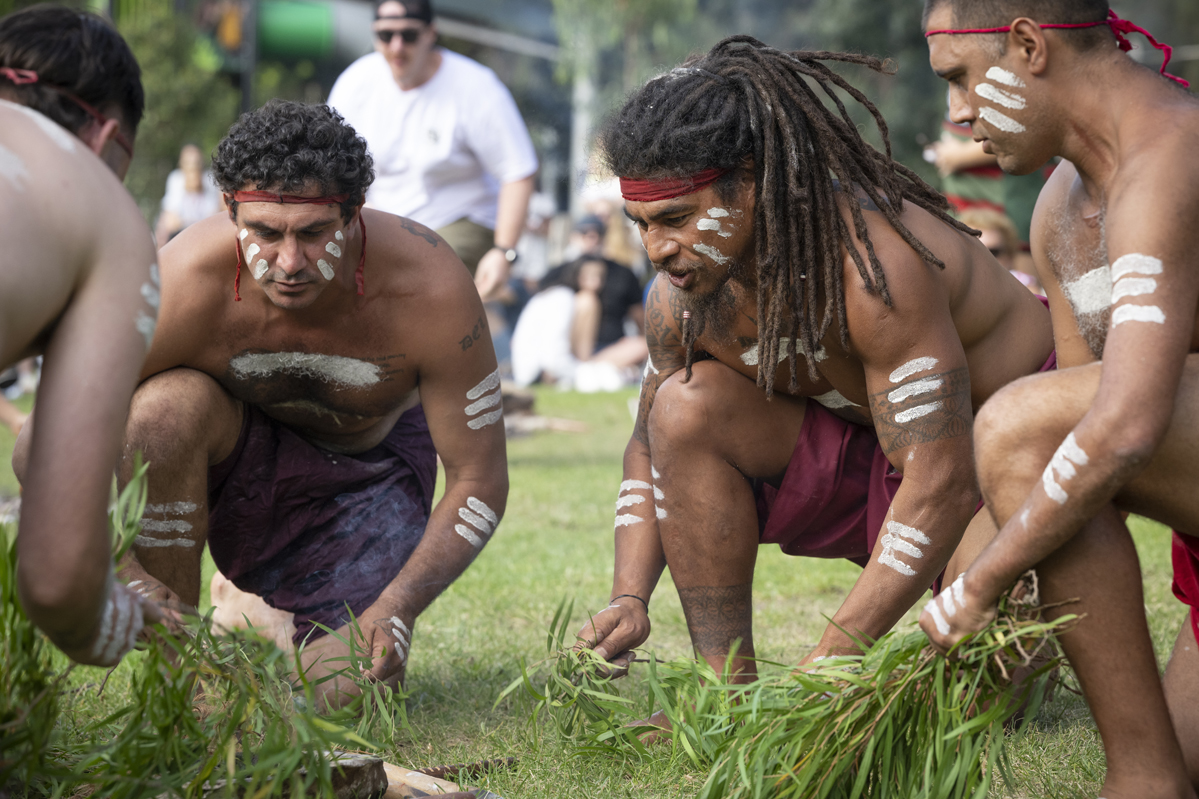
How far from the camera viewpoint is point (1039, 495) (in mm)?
1925

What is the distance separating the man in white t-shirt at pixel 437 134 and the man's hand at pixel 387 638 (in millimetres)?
2557

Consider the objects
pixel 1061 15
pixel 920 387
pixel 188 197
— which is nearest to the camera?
pixel 1061 15

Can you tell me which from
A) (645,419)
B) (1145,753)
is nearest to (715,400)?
(645,419)

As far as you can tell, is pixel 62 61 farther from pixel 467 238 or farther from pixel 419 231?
pixel 467 238

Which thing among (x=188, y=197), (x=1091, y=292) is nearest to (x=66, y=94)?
(x=1091, y=292)

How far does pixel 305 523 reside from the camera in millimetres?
3352

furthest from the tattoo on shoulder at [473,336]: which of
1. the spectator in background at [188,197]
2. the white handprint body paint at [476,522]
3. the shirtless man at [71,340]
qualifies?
the spectator in background at [188,197]

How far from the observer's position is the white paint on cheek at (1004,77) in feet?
7.20

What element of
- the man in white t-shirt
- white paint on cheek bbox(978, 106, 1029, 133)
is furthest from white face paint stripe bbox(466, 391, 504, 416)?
the man in white t-shirt

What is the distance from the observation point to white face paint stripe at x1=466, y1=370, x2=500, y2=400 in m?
3.10

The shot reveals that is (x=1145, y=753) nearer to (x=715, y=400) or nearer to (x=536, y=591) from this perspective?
(x=715, y=400)

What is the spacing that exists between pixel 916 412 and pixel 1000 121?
2.25ft

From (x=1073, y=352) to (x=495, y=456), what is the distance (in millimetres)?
1506

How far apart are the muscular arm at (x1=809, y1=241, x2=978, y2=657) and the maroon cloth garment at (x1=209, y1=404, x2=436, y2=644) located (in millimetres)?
1410
